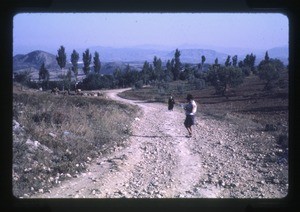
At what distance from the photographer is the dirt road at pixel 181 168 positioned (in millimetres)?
3223

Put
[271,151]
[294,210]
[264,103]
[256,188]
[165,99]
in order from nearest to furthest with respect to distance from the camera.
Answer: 1. [294,210]
2. [256,188]
3. [271,151]
4. [165,99]
5. [264,103]

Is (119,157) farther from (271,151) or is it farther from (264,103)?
(264,103)

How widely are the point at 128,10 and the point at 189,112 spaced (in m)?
3.21

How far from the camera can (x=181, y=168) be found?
4109 mm

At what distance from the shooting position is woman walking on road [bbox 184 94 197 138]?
510 cm

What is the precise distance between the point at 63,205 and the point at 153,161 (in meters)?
2.27

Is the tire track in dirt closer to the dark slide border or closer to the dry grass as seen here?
the dry grass

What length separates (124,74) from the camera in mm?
8695

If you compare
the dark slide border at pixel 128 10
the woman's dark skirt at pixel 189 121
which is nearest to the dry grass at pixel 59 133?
the dark slide border at pixel 128 10

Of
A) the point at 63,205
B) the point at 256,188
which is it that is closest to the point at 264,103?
the point at 256,188

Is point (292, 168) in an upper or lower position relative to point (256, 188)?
upper

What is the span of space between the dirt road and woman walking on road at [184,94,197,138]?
162 millimetres

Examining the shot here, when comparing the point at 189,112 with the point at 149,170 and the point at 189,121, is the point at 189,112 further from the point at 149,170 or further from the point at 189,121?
the point at 149,170

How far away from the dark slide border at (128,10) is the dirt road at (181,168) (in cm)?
30
